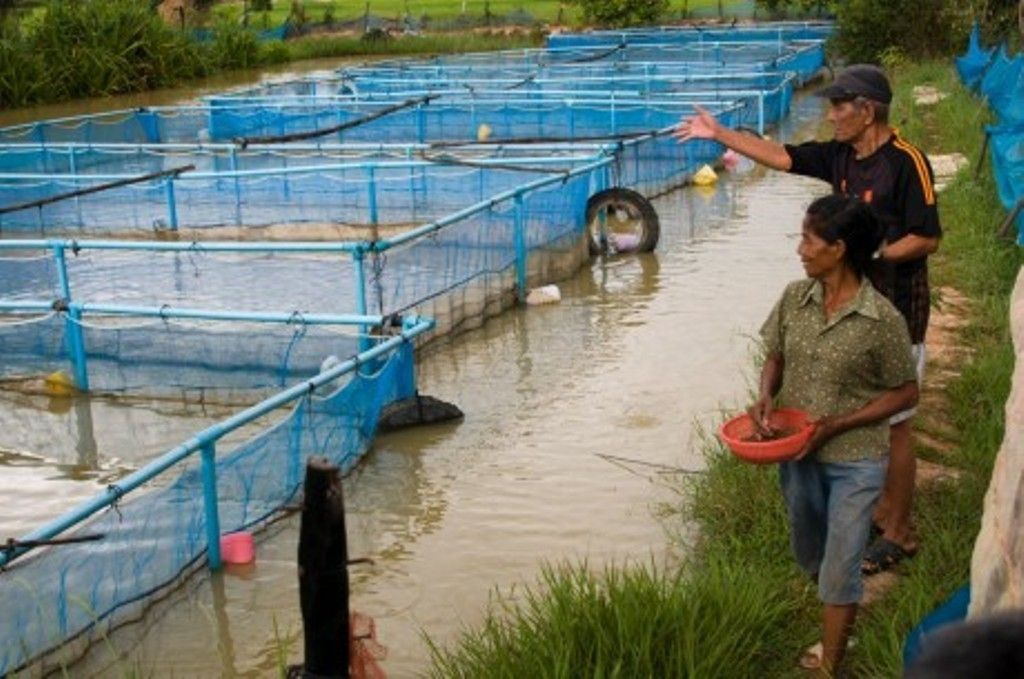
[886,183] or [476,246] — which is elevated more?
[886,183]

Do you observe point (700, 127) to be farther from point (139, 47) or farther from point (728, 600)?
point (139, 47)

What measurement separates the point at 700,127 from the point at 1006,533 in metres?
2.32

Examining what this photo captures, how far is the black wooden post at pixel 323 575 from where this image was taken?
12.7 feet

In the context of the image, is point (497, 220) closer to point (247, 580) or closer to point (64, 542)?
point (247, 580)

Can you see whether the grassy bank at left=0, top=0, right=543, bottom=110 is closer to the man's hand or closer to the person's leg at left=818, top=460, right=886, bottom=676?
the man's hand

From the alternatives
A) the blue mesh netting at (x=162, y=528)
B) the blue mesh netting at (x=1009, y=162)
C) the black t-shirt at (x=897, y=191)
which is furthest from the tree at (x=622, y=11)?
the black t-shirt at (x=897, y=191)

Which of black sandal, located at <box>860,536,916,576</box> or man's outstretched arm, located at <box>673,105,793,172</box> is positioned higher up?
man's outstretched arm, located at <box>673,105,793,172</box>

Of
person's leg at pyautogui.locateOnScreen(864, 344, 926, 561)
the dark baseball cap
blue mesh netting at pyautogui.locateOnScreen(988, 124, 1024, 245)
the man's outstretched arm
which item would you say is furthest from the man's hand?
blue mesh netting at pyautogui.locateOnScreen(988, 124, 1024, 245)

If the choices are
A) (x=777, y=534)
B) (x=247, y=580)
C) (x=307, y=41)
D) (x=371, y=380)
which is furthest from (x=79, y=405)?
(x=307, y=41)

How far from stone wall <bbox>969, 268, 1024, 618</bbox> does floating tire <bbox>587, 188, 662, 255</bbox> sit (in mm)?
8907

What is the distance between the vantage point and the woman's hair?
163 inches

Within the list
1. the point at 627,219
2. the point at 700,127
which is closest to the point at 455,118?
the point at 627,219

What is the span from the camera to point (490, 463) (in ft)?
25.0

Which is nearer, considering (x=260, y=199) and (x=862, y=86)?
(x=862, y=86)
